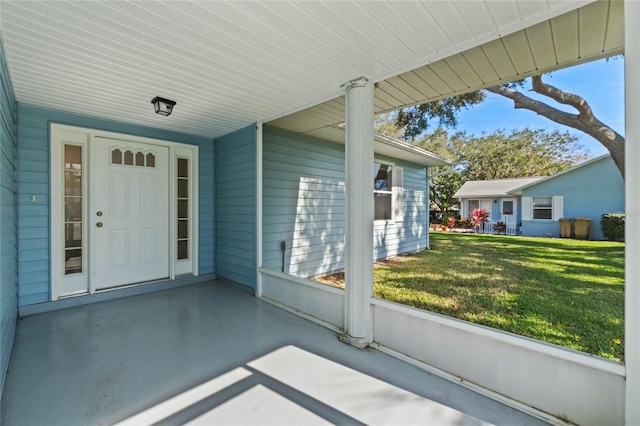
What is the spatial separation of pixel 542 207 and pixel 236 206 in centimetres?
1303

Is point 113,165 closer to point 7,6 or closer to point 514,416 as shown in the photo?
point 7,6

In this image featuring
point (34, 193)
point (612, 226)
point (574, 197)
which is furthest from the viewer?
point (574, 197)

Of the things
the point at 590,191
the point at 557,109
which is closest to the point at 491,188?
the point at 590,191

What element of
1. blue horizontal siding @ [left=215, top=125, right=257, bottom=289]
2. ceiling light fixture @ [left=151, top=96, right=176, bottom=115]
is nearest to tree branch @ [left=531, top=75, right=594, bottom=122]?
blue horizontal siding @ [left=215, top=125, right=257, bottom=289]

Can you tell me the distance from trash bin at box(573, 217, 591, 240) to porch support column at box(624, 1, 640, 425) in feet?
39.6

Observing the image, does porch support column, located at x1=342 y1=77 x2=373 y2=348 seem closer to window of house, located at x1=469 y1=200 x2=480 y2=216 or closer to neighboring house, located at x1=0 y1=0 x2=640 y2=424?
neighboring house, located at x1=0 y1=0 x2=640 y2=424

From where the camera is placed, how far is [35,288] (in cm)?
329

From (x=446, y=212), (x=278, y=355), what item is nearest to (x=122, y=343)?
(x=278, y=355)

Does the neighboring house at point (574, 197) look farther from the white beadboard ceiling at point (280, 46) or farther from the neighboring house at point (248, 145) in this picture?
the white beadboard ceiling at point (280, 46)

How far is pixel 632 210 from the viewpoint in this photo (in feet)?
4.71

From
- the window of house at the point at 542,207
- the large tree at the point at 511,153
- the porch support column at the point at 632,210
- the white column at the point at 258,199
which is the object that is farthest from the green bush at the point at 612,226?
the white column at the point at 258,199

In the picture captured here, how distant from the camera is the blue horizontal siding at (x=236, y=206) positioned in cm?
416

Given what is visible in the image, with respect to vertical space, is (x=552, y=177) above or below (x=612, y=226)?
above

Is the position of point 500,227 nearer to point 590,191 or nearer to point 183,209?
point 590,191
